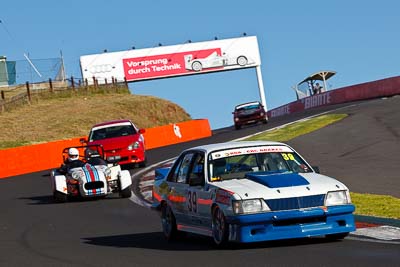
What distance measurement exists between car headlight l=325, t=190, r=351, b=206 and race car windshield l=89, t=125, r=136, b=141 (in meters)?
19.7

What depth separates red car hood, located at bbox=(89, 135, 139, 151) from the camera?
1171 inches

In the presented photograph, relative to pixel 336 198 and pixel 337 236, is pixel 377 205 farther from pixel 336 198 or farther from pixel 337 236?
pixel 336 198

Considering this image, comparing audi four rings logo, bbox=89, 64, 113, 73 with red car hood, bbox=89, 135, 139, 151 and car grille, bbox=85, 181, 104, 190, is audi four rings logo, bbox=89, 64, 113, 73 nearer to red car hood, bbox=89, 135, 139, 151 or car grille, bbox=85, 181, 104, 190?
red car hood, bbox=89, 135, 139, 151

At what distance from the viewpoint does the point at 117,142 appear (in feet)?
98.1

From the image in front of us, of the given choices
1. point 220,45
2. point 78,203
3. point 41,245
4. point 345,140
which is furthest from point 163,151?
point 220,45

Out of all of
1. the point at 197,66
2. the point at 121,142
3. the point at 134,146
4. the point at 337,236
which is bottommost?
the point at 337,236

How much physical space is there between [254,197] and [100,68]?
77.7 m

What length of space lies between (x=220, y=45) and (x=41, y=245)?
74279 mm

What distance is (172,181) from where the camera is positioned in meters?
13.2

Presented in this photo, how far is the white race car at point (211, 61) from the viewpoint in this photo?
86.8 m

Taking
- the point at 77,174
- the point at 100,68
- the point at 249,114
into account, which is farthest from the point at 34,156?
the point at 100,68

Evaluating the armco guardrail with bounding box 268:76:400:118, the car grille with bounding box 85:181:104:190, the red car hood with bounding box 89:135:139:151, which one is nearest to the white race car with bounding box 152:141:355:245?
the car grille with bounding box 85:181:104:190

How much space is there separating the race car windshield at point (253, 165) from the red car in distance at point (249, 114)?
3951 centimetres

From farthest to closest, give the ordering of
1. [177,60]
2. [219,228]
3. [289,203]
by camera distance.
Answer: [177,60], [219,228], [289,203]
